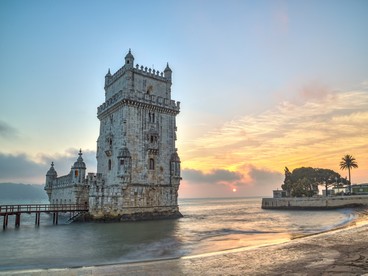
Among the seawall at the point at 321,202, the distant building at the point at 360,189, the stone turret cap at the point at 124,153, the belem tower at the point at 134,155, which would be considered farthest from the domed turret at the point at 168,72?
the distant building at the point at 360,189

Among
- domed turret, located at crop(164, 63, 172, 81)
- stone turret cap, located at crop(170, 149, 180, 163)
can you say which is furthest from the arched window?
domed turret, located at crop(164, 63, 172, 81)

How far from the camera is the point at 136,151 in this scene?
141ft

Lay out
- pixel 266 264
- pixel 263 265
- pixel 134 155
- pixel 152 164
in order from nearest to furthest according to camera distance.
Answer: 1. pixel 263 265
2. pixel 266 264
3. pixel 134 155
4. pixel 152 164

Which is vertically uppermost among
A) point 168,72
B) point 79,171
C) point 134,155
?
point 168,72

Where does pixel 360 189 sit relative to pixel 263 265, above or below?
above

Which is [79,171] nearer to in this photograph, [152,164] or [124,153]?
[124,153]

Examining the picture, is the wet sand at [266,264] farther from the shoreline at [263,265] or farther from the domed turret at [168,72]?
the domed turret at [168,72]

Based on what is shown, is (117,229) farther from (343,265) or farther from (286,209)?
(286,209)

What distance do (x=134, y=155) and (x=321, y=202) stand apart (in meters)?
44.7

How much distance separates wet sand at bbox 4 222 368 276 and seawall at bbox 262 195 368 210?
50043 mm

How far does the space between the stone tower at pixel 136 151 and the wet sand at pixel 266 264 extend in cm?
2508

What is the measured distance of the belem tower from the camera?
4078cm

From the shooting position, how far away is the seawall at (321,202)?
62312mm

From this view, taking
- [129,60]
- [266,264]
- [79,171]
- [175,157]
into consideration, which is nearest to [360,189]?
[175,157]
